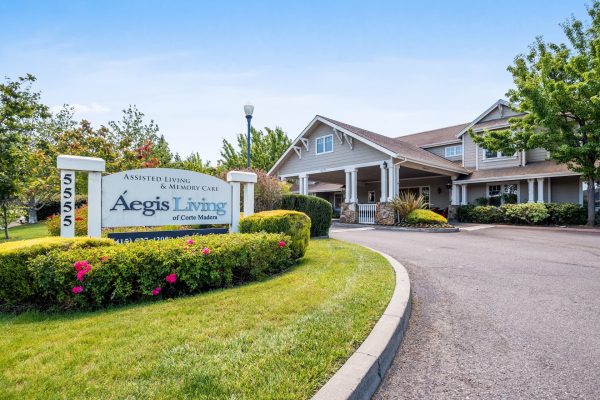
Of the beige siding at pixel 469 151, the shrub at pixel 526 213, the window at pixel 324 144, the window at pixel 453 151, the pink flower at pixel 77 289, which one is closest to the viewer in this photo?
the pink flower at pixel 77 289

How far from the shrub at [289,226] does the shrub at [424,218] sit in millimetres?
9792

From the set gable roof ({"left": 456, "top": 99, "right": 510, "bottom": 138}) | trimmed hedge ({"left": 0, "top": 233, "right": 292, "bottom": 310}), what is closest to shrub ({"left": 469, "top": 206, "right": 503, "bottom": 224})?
gable roof ({"left": 456, "top": 99, "right": 510, "bottom": 138})

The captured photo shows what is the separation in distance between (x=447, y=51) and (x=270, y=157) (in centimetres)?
2445

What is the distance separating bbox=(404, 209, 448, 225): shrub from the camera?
48.0ft

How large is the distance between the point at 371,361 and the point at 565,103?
18.4 meters

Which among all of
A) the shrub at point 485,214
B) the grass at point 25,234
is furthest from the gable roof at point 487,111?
the grass at point 25,234

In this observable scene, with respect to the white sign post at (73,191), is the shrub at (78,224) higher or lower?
lower

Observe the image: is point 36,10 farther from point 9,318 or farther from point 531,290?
point 531,290

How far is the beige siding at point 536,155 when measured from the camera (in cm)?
1944

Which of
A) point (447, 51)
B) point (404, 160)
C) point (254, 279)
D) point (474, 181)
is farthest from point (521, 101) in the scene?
point (254, 279)

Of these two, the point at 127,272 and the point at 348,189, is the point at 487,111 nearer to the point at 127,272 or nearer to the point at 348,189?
the point at 348,189

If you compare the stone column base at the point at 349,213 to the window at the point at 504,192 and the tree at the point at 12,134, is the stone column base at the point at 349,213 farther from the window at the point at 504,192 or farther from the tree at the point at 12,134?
the tree at the point at 12,134

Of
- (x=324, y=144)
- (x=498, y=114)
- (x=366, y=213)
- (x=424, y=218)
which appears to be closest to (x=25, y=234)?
(x=324, y=144)

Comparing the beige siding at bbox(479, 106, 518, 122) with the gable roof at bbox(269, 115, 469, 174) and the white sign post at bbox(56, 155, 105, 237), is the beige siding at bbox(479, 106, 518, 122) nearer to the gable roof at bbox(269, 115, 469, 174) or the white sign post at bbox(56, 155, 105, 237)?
the gable roof at bbox(269, 115, 469, 174)
